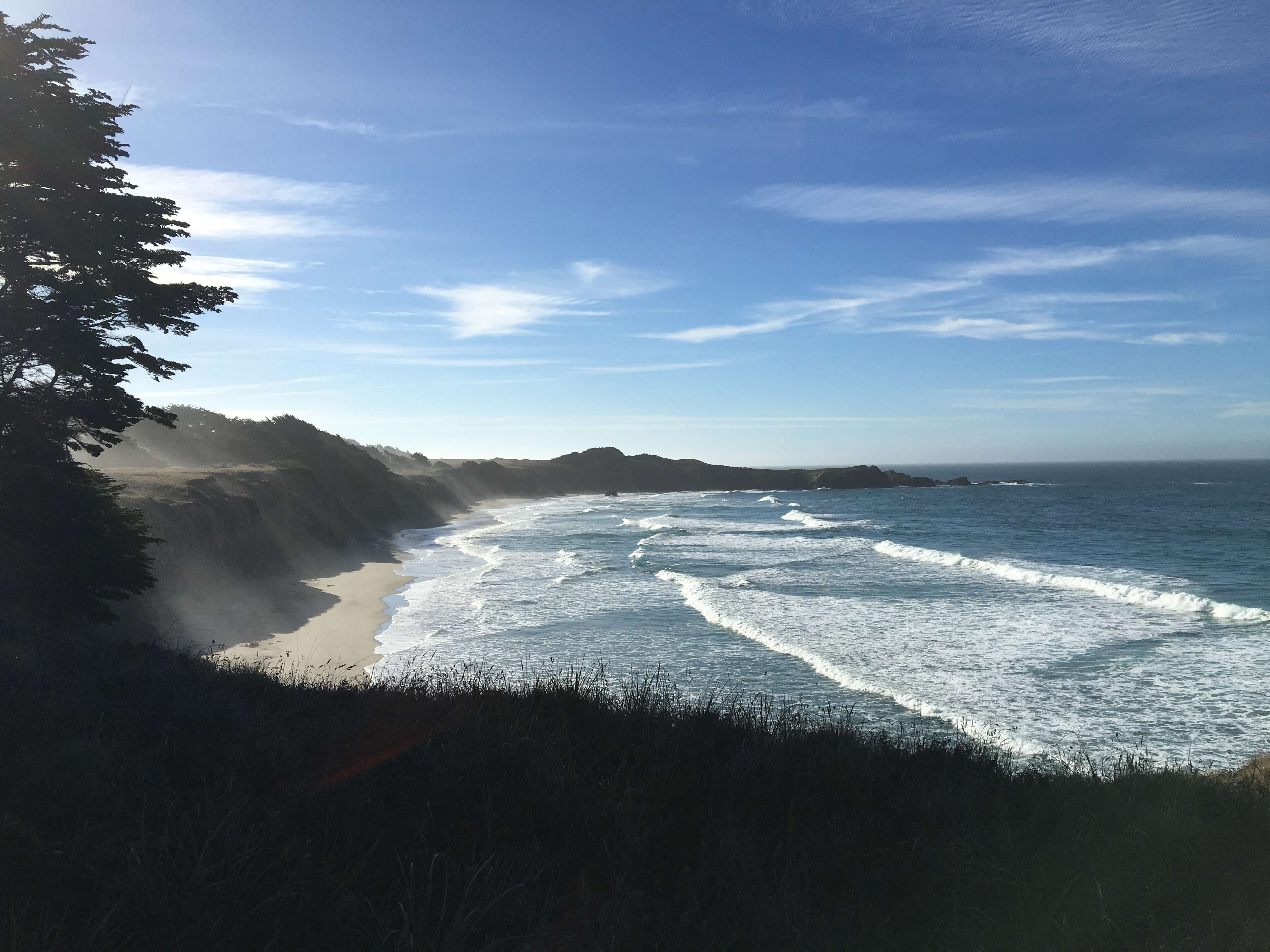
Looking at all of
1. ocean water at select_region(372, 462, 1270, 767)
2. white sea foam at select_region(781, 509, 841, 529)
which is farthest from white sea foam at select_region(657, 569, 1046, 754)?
white sea foam at select_region(781, 509, 841, 529)

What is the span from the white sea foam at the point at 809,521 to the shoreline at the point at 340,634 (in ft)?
87.9

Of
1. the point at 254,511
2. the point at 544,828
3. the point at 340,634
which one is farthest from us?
the point at 254,511

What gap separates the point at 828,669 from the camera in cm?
1423

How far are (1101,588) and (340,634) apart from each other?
23162mm

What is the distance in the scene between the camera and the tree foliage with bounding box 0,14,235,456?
1001 cm

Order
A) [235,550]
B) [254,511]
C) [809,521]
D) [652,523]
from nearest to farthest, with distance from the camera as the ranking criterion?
[235,550] < [254,511] < [652,523] < [809,521]

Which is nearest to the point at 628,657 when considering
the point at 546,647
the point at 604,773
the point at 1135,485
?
the point at 546,647

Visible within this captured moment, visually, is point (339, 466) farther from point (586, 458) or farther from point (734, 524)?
point (586, 458)

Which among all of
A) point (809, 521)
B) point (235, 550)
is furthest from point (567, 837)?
point (809, 521)

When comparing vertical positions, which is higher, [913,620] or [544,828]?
[544,828]

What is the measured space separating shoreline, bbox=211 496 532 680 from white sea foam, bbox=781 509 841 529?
2678 centimetres

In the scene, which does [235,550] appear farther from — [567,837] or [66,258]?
[567,837]

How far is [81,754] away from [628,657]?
39.1ft

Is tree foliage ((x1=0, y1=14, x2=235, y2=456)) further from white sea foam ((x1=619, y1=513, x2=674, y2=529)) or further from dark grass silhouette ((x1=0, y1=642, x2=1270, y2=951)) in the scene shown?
white sea foam ((x1=619, y1=513, x2=674, y2=529))
